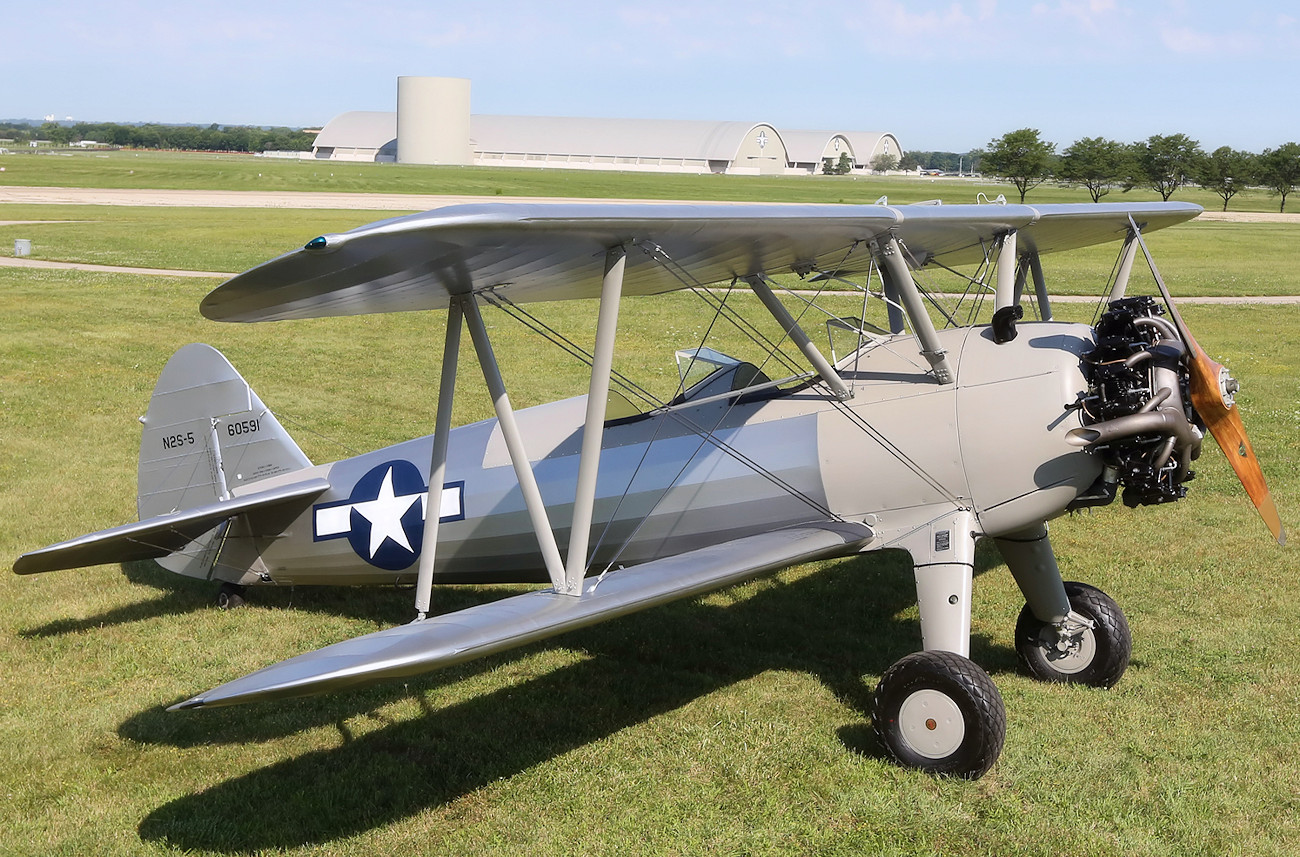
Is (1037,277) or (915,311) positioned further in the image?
(1037,277)

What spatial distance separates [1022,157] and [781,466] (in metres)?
64.8

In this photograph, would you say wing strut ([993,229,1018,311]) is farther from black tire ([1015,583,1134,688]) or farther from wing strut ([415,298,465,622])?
wing strut ([415,298,465,622])

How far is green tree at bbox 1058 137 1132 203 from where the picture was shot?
64250 mm

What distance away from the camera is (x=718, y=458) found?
659cm

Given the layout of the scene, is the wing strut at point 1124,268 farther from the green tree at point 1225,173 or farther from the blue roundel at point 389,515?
the green tree at point 1225,173

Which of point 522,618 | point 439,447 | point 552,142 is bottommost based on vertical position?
point 522,618

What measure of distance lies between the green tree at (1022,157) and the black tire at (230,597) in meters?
63.0

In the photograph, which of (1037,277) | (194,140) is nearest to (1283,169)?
(1037,277)

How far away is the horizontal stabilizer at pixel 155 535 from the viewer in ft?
20.6

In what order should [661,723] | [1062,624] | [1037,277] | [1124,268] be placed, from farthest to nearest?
1. [1037,277]
2. [1124,268]
3. [1062,624]
4. [661,723]

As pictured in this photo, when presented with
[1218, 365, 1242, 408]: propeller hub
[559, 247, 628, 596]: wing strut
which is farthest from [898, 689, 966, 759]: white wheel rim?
[1218, 365, 1242, 408]: propeller hub

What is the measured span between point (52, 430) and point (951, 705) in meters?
10.9

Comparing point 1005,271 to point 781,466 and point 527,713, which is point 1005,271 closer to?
point 781,466

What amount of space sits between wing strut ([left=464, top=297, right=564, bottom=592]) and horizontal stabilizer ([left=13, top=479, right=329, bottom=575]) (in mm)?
2334
